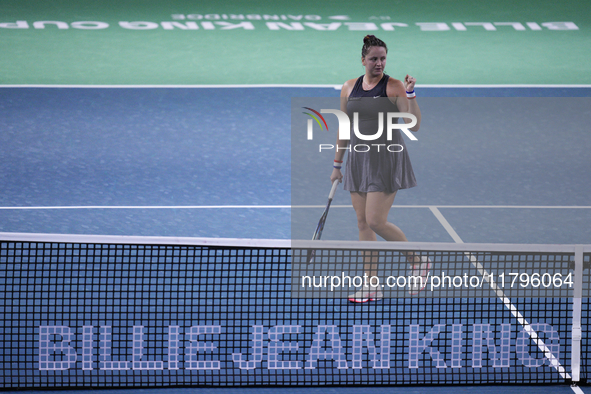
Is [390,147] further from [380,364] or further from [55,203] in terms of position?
[55,203]

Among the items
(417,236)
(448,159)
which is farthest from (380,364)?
(448,159)

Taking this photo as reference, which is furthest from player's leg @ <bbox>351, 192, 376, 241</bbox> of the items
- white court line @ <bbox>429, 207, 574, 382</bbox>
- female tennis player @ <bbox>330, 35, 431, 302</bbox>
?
white court line @ <bbox>429, 207, 574, 382</bbox>

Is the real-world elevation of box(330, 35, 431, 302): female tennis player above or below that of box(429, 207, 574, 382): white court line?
above

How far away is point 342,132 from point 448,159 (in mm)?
4800

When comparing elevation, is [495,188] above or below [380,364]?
above

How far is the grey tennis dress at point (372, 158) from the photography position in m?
5.87

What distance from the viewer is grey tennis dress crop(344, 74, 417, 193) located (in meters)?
5.87

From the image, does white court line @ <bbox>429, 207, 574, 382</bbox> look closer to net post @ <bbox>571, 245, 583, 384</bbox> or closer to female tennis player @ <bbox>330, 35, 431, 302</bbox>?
net post @ <bbox>571, 245, 583, 384</bbox>

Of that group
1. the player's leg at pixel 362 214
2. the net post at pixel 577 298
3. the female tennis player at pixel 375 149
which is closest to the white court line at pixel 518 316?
the net post at pixel 577 298

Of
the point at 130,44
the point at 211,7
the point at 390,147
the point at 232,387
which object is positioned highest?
the point at 211,7

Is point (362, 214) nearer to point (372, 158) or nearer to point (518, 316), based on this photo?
point (372, 158)

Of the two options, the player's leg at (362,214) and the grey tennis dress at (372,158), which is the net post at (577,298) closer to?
the grey tennis dress at (372,158)

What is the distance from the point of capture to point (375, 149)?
19.5 ft

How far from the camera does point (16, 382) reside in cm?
483
